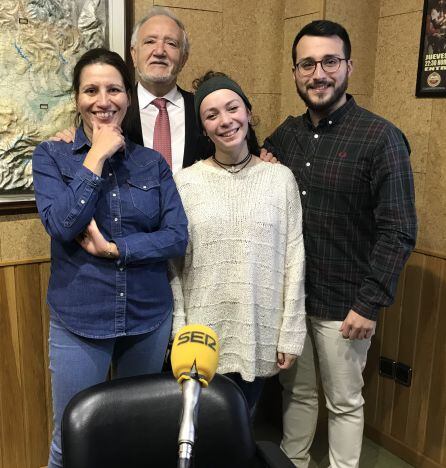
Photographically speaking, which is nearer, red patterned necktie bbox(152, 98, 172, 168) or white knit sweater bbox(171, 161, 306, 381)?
white knit sweater bbox(171, 161, 306, 381)

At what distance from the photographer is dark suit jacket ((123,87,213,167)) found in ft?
6.51

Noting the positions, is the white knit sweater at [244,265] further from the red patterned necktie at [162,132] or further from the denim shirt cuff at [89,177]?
the denim shirt cuff at [89,177]

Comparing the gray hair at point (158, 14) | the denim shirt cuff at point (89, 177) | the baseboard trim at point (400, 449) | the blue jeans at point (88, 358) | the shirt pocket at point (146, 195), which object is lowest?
the baseboard trim at point (400, 449)

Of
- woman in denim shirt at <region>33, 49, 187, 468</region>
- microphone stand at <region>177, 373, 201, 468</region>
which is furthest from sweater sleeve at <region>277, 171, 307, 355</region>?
microphone stand at <region>177, 373, 201, 468</region>

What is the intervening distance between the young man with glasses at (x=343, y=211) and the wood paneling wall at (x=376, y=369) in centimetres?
53

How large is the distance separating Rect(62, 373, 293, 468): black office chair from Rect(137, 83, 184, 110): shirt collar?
3.74ft

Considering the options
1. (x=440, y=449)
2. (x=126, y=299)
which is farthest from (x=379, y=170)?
(x=440, y=449)

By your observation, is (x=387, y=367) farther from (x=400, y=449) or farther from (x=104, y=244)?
(x=104, y=244)

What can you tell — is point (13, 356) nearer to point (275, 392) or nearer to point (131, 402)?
point (131, 402)

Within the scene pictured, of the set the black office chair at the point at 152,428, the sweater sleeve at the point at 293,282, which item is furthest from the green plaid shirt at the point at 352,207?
the black office chair at the point at 152,428

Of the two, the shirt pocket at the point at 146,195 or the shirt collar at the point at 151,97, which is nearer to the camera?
the shirt pocket at the point at 146,195

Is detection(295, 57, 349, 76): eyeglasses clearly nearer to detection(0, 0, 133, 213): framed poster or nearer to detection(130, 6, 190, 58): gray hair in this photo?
detection(130, 6, 190, 58): gray hair

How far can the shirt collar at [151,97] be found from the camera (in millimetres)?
2039

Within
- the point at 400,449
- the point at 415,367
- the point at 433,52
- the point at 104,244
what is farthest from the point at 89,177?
the point at 400,449
